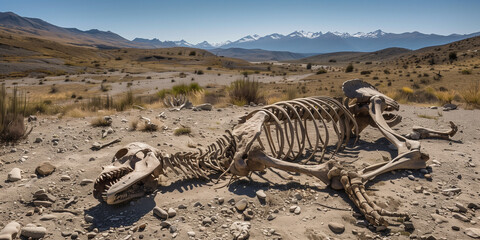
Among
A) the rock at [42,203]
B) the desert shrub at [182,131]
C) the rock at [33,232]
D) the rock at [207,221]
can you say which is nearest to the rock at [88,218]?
the rock at [33,232]

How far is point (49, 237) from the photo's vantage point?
112 inches

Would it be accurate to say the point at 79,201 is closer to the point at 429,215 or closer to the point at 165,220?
the point at 165,220

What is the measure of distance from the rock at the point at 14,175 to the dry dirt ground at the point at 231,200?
6cm

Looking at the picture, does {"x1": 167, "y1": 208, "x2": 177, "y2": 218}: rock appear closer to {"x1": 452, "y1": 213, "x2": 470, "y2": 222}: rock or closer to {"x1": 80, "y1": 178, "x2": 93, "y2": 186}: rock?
{"x1": 80, "y1": 178, "x2": 93, "y2": 186}: rock

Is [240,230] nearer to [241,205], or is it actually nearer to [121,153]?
[241,205]

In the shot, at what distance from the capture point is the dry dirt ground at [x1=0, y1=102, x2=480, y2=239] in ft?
9.66

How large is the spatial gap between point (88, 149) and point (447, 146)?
22.4 feet

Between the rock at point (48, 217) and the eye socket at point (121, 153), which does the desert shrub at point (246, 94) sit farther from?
the rock at point (48, 217)

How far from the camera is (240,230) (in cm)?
291

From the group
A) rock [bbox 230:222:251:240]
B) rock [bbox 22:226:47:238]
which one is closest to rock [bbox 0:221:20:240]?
rock [bbox 22:226:47:238]

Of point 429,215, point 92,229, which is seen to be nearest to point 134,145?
point 92,229

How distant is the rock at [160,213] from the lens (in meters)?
3.19

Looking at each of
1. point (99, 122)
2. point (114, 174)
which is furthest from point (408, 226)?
point (99, 122)

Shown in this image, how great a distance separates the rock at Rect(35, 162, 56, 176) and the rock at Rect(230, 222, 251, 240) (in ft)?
9.79
